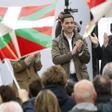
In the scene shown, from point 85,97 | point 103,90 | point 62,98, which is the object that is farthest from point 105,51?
point 85,97

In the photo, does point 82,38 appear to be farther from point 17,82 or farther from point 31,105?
point 31,105

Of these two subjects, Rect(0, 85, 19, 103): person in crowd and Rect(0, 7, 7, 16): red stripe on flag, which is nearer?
Rect(0, 85, 19, 103): person in crowd

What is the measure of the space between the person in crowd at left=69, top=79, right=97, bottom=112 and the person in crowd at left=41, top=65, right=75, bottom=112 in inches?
16.6

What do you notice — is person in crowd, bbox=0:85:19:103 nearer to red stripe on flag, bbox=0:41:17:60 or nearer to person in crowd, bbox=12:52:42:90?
red stripe on flag, bbox=0:41:17:60

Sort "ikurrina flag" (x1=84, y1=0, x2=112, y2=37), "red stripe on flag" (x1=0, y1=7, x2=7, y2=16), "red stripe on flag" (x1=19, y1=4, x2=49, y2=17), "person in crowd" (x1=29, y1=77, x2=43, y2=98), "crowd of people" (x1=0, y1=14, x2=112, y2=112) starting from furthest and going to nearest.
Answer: "ikurrina flag" (x1=84, y1=0, x2=112, y2=37), "red stripe on flag" (x1=19, y1=4, x2=49, y2=17), "red stripe on flag" (x1=0, y1=7, x2=7, y2=16), "person in crowd" (x1=29, y1=77, x2=43, y2=98), "crowd of people" (x1=0, y1=14, x2=112, y2=112)

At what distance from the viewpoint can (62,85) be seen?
6461mm

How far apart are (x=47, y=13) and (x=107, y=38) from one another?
1191 mm

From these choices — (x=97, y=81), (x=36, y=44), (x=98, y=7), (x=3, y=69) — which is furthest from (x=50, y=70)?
(x=3, y=69)

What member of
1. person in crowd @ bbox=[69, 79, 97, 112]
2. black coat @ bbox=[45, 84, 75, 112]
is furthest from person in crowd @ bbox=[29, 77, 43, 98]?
person in crowd @ bbox=[69, 79, 97, 112]

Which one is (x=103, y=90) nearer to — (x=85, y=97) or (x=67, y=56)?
(x=85, y=97)

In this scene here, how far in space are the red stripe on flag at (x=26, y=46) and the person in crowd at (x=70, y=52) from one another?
0.28 metres

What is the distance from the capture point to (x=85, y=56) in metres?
8.23

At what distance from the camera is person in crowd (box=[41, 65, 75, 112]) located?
248 inches

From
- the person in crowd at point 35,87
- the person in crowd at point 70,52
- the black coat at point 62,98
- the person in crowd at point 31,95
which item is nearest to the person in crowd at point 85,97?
the black coat at point 62,98
